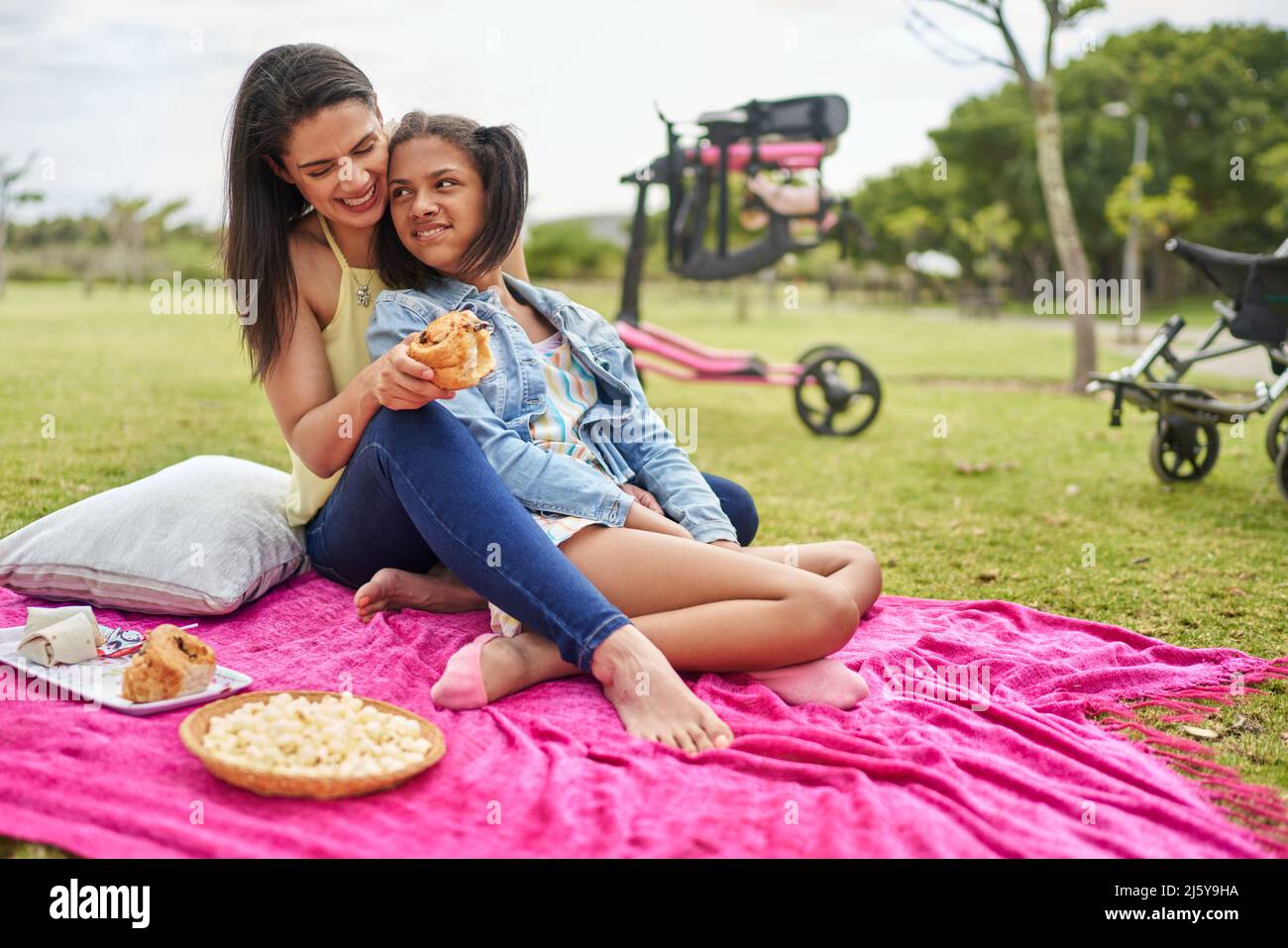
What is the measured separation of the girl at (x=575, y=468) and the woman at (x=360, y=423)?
4.9 inches

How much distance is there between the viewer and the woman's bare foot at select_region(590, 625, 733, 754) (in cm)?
212

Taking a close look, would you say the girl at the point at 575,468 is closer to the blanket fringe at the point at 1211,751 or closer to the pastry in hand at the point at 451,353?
the pastry in hand at the point at 451,353

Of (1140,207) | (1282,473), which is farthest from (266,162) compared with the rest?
(1140,207)

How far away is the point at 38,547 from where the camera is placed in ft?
9.20

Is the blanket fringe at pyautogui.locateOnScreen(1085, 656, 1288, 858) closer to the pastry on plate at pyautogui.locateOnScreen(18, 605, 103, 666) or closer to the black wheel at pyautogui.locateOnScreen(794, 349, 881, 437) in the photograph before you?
the pastry on plate at pyautogui.locateOnScreen(18, 605, 103, 666)

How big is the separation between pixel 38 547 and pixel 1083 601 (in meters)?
2.96

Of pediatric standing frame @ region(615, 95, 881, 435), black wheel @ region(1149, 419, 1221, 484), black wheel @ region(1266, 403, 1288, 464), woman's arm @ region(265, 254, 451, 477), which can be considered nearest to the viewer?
woman's arm @ region(265, 254, 451, 477)

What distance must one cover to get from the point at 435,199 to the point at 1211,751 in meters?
2.05

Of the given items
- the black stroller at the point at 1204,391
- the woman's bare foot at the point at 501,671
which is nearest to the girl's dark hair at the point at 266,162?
the woman's bare foot at the point at 501,671

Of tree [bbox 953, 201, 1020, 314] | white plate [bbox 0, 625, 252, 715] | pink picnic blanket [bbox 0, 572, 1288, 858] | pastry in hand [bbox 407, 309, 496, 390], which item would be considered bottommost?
pink picnic blanket [bbox 0, 572, 1288, 858]

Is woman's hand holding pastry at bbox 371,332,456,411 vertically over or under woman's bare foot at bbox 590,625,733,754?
over

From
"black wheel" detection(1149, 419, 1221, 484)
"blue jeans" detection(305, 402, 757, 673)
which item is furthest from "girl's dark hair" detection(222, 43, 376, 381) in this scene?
"black wheel" detection(1149, 419, 1221, 484)

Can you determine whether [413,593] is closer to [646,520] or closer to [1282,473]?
[646,520]
